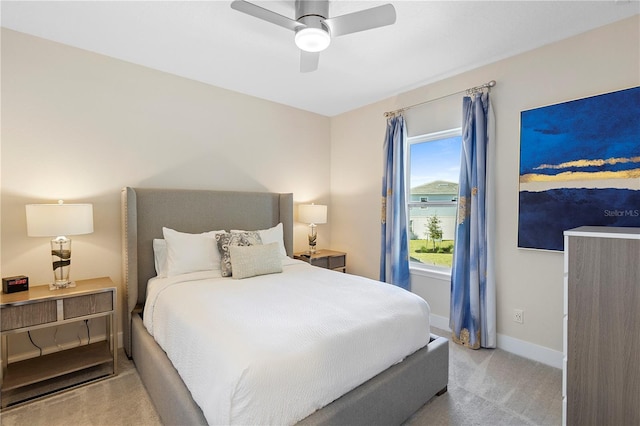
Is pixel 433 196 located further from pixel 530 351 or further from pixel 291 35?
pixel 291 35

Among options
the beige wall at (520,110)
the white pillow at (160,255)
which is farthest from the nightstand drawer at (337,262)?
the white pillow at (160,255)

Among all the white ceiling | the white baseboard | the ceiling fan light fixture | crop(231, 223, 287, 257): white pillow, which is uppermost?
the white ceiling

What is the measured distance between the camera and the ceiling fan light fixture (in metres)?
1.92

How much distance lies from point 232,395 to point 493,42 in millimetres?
3086

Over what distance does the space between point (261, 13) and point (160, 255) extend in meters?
2.18

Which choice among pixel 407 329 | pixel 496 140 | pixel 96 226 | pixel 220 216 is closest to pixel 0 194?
pixel 96 226

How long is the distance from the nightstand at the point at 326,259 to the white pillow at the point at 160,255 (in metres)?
1.63

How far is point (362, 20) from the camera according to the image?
1.87 m

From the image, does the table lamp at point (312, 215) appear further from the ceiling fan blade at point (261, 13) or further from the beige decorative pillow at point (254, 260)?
the ceiling fan blade at point (261, 13)

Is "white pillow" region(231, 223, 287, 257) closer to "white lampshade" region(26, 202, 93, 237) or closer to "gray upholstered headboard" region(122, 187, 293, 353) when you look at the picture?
"gray upholstered headboard" region(122, 187, 293, 353)

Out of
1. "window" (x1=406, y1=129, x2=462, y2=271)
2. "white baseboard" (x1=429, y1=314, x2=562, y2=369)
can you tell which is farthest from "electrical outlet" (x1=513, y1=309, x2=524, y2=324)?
"window" (x1=406, y1=129, x2=462, y2=271)

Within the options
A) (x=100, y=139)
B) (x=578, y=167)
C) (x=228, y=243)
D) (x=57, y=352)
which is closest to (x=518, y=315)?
(x=578, y=167)

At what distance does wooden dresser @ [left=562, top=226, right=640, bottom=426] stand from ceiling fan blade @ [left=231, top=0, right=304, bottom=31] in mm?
2110

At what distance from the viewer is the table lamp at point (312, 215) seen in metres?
3.89
